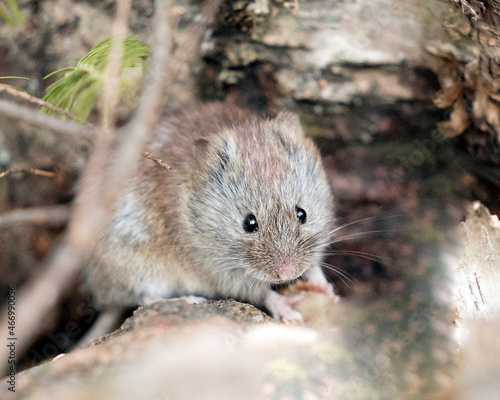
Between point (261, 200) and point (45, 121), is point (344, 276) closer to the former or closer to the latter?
point (261, 200)

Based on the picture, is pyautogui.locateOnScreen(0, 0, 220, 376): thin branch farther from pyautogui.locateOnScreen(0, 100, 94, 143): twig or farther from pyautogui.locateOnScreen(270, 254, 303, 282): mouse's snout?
pyautogui.locateOnScreen(270, 254, 303, 282): mouse's snout

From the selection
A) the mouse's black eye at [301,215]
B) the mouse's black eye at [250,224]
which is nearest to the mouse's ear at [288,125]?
the mouse's black eye at [301,215]

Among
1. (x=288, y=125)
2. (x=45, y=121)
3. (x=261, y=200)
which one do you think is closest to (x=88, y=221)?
(x=45, y=121)

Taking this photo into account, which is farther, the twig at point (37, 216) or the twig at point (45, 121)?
the twig at point (37, 216)

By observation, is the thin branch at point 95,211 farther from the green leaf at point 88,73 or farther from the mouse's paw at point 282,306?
the mouse's paw at point 282,306

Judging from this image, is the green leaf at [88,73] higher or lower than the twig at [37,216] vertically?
higher

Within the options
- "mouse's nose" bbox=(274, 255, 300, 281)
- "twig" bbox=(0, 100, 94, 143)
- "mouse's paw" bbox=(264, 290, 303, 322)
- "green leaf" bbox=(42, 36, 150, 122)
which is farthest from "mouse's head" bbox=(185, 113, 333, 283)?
"twig" bbox=(0, 100, 94, 143)

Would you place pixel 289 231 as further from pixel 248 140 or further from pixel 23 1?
pixel 23 1
